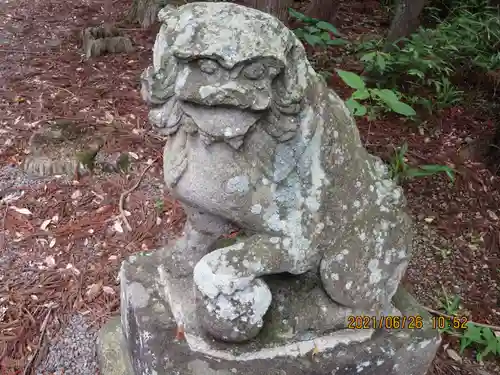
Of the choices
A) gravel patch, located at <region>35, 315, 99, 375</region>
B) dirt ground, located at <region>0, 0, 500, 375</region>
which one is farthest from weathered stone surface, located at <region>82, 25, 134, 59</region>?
gravel patch, located at <region>35, 315, 99, 375</region>

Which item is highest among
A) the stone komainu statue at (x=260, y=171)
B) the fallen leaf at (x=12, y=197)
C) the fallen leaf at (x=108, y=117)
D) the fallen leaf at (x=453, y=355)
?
the stone komainu statue at (x=260, y=171)

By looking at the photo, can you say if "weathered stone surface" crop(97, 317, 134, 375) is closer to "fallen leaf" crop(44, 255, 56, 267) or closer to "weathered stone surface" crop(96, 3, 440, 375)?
"weathered stone surface" crop(96, 3, 440, 375)

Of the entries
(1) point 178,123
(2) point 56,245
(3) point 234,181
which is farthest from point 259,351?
(2) point 56,245

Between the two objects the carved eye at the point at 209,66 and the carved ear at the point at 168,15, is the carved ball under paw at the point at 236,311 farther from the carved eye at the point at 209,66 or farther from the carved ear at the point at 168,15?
the carved ear at the point at 168,15

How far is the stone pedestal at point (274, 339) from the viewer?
1.43m

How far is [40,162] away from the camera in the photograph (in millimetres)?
2836

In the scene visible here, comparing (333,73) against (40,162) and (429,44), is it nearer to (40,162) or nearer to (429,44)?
(429,44)

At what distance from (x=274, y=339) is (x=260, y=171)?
0.49 m

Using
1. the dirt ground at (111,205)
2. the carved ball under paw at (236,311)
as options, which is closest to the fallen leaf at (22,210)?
the dirt ground at (111,205)

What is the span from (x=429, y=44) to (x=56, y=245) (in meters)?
2.29

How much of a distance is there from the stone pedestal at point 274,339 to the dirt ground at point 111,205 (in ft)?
2.15

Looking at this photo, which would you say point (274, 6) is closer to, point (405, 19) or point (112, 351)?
point (405, 19)

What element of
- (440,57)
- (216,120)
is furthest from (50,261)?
(440,57)

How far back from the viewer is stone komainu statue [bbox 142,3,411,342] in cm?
113
